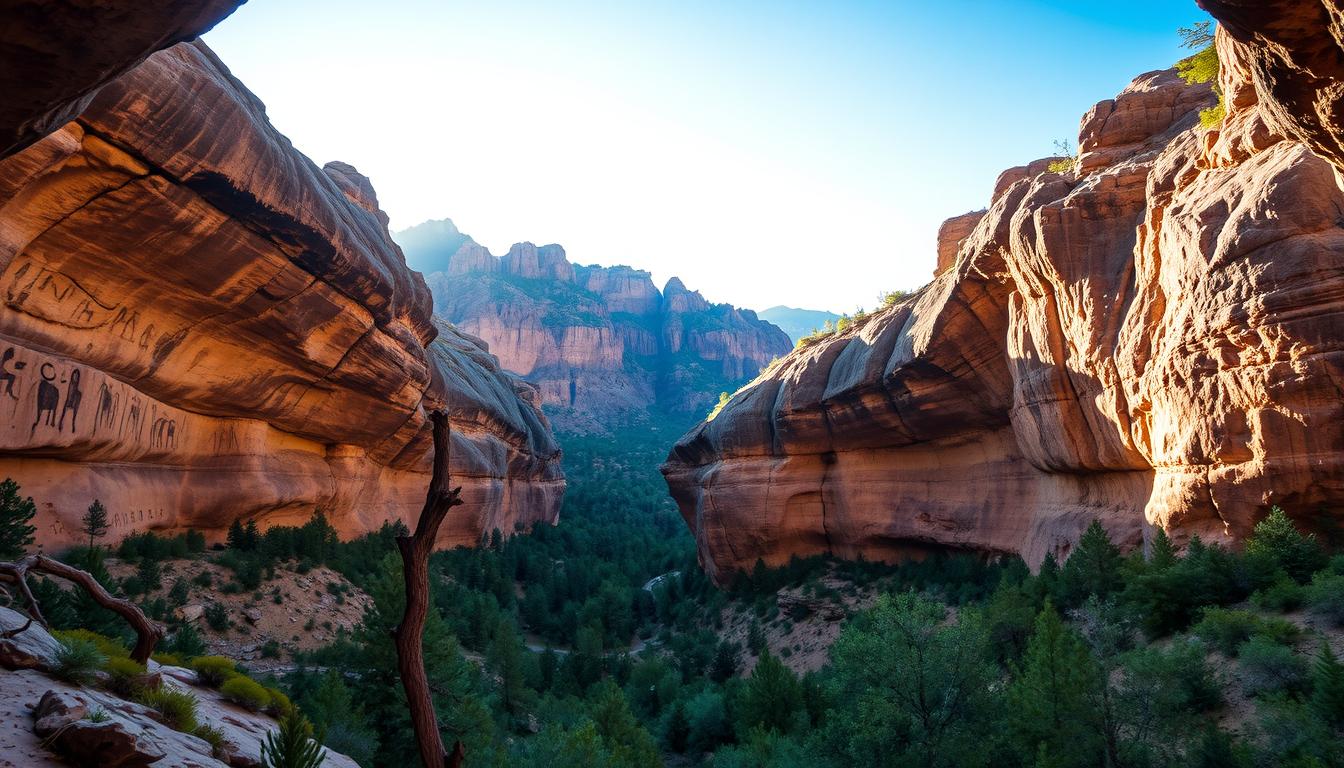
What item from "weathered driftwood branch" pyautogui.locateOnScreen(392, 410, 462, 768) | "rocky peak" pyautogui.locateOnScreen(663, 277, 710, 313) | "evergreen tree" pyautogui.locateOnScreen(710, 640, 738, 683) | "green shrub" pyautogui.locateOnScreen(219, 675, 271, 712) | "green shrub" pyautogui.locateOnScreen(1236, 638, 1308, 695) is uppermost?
"rocky peak" pyautogui.locateOnScreen(663, 277, 710, 313)

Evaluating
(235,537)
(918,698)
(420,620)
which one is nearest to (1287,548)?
(918,698)

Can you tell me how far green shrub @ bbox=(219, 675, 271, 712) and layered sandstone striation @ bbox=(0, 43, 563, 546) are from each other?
8063 millimetres

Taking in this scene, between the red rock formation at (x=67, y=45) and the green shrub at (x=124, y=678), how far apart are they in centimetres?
638

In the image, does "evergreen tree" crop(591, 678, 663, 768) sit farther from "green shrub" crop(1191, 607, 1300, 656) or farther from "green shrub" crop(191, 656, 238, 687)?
"green shrub" crop(1191, 607, 1300, 656)

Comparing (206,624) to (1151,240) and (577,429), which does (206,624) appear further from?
(577,429)

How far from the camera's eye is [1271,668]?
848 cm

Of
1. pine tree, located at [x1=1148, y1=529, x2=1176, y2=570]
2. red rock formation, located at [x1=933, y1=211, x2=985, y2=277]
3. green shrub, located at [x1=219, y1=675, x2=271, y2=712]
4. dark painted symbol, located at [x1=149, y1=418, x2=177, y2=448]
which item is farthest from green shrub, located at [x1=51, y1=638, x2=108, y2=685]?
red rock formation, located at [x1=933, y1=211, x2=985, y2=277]

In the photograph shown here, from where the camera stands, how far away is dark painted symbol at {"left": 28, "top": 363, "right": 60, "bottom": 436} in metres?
13.4

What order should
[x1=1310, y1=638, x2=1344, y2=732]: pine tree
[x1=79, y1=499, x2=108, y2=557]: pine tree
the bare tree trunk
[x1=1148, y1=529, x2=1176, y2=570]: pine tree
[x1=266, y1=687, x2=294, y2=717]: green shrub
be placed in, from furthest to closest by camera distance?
[x1=79, y1=499, x2=108, y2=557]: pine tree, [x1=1148, y1=529, x2=1176, y2=570]: pine tree, [x1=266, y1=687, x2=294, y2=717]: green shrub, [x1=1310, y1=638, x2=1344, y2=732]: pine tree, the bare tree trunk

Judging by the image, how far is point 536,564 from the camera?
130ft

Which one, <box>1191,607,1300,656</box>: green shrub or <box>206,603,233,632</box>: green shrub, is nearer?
<box>1191,607,1300,656</box>: green shrub

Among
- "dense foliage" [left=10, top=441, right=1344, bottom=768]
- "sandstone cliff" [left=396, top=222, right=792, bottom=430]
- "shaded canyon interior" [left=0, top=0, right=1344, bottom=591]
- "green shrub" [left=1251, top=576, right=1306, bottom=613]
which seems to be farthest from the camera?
"sandstone cliff" [left=396, top=222, right=792, bottom=430]

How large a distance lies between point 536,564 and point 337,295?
80.5 feet

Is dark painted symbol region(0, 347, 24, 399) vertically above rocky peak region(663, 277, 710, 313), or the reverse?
rocky peak region(663, 277, 710, 313)
